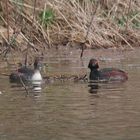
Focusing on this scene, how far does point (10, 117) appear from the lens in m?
9.39

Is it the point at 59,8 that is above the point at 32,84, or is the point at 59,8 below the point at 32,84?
above

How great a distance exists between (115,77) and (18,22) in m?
5.83

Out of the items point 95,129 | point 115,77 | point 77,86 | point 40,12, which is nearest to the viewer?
point 95,129

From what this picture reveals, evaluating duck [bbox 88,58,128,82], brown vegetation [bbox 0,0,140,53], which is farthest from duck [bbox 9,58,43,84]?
brown vegetation [bbox 0,0,140,53]

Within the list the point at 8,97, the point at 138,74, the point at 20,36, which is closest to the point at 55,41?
the point at 20,36

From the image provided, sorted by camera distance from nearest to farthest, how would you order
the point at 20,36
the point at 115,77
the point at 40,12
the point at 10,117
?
the point at 10,117, the point at 115,77, the point at 20,36, the point at 40,12

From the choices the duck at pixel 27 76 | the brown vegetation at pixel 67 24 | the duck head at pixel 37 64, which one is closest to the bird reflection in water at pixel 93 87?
the duck at pixel 27 76

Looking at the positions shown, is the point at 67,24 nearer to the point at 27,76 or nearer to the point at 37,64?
the point at 37,64

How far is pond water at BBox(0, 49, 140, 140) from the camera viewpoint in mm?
8352

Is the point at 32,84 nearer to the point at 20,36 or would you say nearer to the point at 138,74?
the point at 138,74

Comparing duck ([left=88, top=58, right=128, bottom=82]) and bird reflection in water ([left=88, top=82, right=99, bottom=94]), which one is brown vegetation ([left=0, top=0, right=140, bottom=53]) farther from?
bird reflection in water ([left=88, top=82, right=99, bottom=94])

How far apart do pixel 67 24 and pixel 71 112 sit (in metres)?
10.2

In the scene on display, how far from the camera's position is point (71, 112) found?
9688mm

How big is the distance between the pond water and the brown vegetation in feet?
16.0
